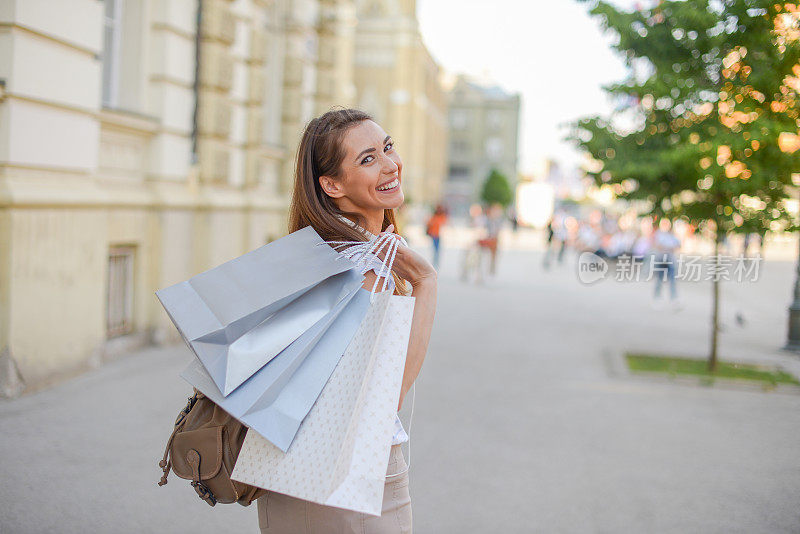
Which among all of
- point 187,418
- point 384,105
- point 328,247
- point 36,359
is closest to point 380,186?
point 328,247

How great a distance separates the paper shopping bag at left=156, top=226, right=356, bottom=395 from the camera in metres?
1.87

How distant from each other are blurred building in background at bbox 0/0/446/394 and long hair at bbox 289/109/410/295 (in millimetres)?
4675

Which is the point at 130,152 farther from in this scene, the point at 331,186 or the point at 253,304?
the point at 253,304

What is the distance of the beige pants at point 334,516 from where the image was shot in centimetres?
197

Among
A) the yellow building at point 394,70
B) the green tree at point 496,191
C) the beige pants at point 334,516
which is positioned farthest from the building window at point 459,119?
the beige pants at point 334,516

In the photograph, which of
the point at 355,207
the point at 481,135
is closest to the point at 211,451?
the point at 355,207

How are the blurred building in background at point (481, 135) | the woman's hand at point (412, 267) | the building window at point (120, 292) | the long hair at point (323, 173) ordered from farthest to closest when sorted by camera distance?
the blurred building in background at point (481, 135), the building window at point (120, 292), the long hair at point (323, 173), the woman's hand at point (412, 267)

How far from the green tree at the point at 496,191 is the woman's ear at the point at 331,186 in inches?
3451

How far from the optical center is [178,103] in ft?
31.3

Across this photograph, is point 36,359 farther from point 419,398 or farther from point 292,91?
point 292,91

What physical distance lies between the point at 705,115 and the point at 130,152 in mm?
6636

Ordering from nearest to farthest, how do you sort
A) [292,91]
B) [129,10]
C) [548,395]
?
[548,395] → [129,10] → [292,91]

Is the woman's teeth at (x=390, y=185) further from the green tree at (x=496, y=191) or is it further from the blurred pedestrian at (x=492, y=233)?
the green tree at (x=496, y=191)

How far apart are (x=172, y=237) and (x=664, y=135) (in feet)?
20.1
